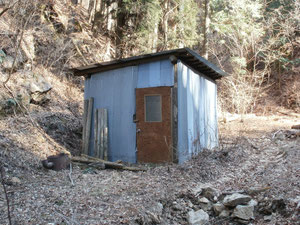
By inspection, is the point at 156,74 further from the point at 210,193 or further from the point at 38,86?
the point at 38,86

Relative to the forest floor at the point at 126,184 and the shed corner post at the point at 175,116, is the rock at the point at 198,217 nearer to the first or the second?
the forest floor at the point at 126,184

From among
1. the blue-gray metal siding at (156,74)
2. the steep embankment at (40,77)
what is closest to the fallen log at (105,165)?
the steep embankment at (40,77)

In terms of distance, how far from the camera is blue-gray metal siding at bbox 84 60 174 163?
23.2 ft

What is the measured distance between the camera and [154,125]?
700cm

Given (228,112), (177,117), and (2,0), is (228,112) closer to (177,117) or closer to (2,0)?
(177,117)

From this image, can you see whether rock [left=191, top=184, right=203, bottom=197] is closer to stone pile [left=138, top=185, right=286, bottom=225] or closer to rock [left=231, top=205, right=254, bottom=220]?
stone pile [left=138, top=185, right=286, bottom=225]

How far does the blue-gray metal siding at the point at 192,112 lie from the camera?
6801 millimetres

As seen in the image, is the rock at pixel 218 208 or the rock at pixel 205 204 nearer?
the rock at pixel 218 208

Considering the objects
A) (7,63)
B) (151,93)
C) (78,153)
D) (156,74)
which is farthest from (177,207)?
(7,63)

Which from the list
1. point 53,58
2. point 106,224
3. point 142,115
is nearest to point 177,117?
point 142,115

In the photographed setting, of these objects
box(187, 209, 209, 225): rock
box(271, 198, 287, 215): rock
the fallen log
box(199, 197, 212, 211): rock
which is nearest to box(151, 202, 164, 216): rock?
box(187, 209, 209, 225): rock

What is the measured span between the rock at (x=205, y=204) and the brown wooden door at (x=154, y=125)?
2222 millimetres

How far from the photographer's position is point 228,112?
54.6ft

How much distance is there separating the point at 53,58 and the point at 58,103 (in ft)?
11.6
